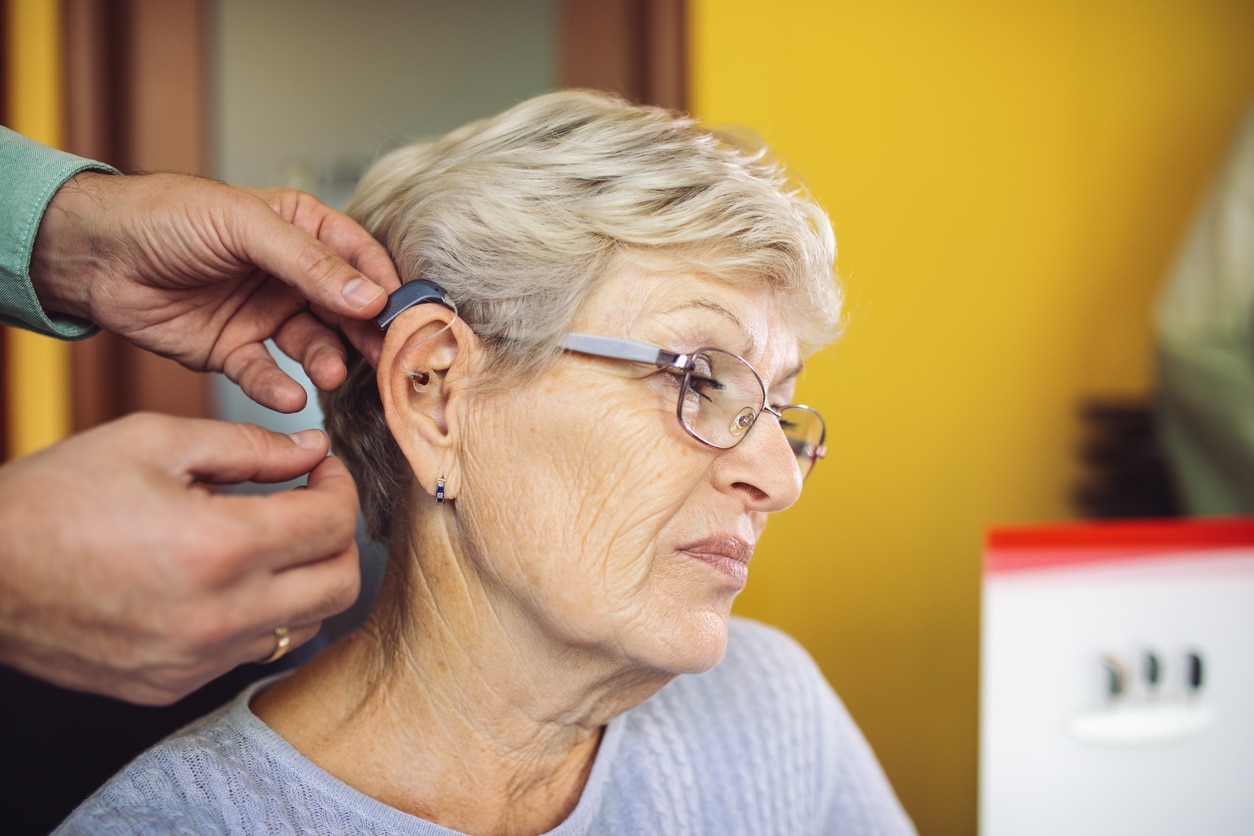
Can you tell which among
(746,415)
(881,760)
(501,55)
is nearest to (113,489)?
(746,415)

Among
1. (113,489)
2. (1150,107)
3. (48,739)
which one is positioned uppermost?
(1150,107)

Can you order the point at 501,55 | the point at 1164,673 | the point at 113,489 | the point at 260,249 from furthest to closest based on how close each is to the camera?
the point at 501,55, the point at 1164,673, the point at 260,249, the point at 113,489

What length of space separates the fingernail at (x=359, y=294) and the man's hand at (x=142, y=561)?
0.27 m

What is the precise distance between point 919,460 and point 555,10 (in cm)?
139

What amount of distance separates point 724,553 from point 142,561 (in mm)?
626

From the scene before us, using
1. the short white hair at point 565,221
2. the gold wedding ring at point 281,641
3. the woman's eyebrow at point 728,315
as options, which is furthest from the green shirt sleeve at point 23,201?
the woman's eyebrow at point 728,315

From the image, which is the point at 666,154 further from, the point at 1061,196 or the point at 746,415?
the point at 1061,196

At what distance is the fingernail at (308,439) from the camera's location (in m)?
0.84

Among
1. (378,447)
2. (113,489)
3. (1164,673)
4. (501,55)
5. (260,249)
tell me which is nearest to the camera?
(113,489)

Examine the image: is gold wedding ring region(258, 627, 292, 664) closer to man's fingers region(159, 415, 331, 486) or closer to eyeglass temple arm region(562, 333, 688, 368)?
man's fingers region(159, 415, 331, 486)

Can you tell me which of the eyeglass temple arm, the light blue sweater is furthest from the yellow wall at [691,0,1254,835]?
the eyeglass temple arm

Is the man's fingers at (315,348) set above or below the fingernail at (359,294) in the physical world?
below

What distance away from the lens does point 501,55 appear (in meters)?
2.21

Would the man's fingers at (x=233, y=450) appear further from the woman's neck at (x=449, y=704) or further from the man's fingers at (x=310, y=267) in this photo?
the woman's neck at (x=449, y=704)
